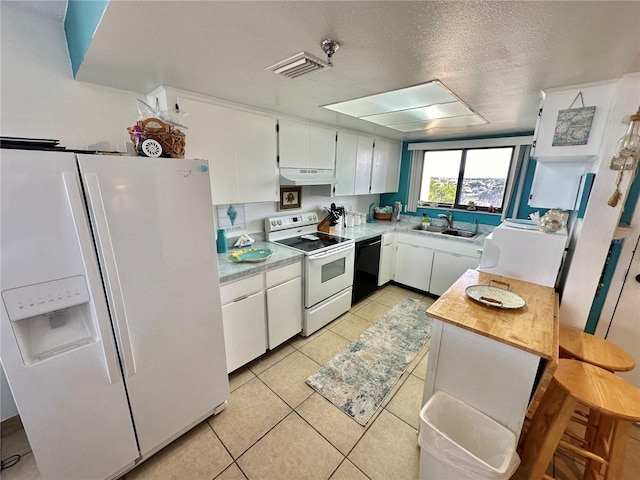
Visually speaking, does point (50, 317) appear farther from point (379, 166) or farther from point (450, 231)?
point (450, 231)

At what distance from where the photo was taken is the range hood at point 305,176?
2.52 meters

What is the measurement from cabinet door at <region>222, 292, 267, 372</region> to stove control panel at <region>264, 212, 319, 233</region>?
0.90m

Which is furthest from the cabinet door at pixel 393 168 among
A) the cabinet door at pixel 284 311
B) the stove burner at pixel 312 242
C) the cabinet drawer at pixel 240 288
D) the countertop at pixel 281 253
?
the cabinet drawer at pixel 240 288

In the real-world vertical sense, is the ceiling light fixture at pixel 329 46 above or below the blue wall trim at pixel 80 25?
below

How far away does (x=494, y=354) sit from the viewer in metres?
1.28

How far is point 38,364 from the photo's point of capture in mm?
1076

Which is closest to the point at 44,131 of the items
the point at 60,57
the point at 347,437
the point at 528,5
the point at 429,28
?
the point at 60,57

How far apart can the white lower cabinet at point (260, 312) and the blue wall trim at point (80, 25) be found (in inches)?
59.6

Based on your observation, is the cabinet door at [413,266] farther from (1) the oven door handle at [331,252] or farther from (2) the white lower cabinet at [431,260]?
(1) the oven door handle at [331,252]

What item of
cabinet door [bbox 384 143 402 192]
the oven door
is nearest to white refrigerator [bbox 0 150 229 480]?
the oven door

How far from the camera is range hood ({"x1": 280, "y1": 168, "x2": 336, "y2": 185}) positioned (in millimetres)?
2525

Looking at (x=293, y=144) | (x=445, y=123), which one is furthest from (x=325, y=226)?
(x=445, y=123)

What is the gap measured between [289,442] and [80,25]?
2603 mm

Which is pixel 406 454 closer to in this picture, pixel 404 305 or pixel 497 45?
pixel 404 305
